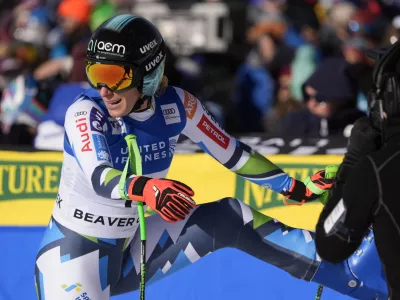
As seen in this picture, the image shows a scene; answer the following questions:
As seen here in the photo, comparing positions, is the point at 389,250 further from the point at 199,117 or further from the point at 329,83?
the point at 329,83

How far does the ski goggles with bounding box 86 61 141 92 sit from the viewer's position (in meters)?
4.42

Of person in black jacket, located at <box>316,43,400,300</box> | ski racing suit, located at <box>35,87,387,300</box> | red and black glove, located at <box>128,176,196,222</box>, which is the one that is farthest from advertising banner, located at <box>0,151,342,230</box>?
person in black jacket, located at <box>316,43,400,300</box>

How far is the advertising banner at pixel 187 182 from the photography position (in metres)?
6.62

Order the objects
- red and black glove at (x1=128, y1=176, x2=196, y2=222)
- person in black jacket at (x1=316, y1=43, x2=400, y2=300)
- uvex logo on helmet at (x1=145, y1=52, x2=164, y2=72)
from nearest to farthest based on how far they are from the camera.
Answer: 1. person in black jacket at (x1=316, y1=43, x2=400, y2=300)
2. red and black glove at (x1=128, y1=176, x2=196, y2=222)
3. uvex logo on helmet at (x1=145, y1=52, x2=164, y2=72)

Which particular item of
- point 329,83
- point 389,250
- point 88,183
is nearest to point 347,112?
point 329,83

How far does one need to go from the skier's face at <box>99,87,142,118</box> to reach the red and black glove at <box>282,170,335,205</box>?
1001 mm

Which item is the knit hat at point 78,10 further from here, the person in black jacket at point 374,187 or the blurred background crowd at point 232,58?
the person in black jacket at point 374,187

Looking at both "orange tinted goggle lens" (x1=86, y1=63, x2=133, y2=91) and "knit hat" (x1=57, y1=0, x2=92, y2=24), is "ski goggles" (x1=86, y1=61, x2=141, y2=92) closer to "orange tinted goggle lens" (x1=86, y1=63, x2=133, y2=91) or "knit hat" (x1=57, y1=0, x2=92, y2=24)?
"orange tinted goggle lens" (x1=86, y1=63, x2=133, y2=91)

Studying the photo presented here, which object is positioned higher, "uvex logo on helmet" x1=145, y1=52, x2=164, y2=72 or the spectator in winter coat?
"uvex logo on helmet" x1=145, y1=52, x2=164, y2=72

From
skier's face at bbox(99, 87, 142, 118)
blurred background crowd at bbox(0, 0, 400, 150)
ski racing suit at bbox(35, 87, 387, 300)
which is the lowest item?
blurred background crowd at bbox(0, 0, 400, 150)

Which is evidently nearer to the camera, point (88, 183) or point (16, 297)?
point (88, 183)

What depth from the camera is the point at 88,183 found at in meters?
4.65

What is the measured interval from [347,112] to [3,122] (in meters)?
3.94

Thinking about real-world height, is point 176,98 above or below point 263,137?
above
